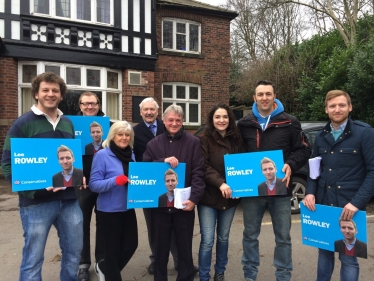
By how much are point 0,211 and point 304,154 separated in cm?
590

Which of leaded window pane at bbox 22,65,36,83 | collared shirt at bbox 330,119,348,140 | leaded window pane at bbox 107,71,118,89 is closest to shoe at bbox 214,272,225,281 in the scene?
collared shirt at bbox 330,119,348,140

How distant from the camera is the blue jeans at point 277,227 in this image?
10.0 ft

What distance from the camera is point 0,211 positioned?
6273 millimetres

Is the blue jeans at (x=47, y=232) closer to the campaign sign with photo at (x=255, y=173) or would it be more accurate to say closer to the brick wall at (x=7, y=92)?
the campaign sign with photo at (x=255, y=173)

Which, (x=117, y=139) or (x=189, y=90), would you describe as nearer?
(x=117, y=139)

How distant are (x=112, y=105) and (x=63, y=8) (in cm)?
333

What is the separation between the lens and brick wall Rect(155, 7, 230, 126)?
11953 mm

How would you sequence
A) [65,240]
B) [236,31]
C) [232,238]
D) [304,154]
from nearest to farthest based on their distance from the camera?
[65,240] → [304,154] → [232,238] → [236,31]

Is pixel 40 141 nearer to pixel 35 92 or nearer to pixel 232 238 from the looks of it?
pixel 35 92

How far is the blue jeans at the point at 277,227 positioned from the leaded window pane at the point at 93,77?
860cm

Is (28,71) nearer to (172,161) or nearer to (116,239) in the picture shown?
(116,239)

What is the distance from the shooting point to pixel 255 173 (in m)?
2.97

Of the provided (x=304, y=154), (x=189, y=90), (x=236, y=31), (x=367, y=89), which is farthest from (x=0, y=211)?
(x=236, y=31)

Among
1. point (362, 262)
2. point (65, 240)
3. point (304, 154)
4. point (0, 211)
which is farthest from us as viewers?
point (0, 211)
